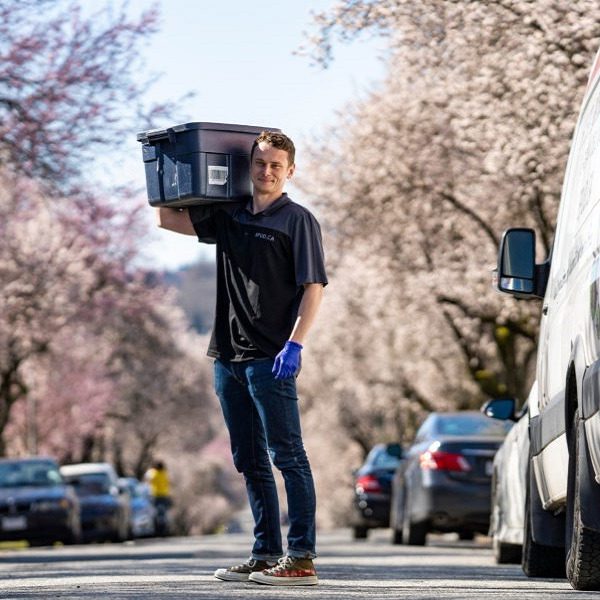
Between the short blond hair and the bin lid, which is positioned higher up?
the bin lid

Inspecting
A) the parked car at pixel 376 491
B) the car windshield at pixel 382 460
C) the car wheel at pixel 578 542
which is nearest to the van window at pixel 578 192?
the car wheel at pixel 578 542

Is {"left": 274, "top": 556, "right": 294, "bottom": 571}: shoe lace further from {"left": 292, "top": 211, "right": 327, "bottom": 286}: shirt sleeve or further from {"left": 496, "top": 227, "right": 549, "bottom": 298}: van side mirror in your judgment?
{"left": 496, "top": 227, "right": 549, "bottom": 298}: van side mirror

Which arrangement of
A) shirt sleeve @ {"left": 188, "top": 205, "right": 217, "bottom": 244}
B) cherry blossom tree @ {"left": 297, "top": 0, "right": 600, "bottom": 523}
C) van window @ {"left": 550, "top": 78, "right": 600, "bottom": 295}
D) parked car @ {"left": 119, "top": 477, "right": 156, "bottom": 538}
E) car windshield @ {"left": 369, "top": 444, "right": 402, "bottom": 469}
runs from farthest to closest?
parked car @ {"left": 119, "top": 477, "right": 156, "bottom": 538}
car windshield @ {"left": 369, "top": 444, "right": 402, "bottom": 469}
cherry blossom tree @ {"left": 297, "top": 0, "right": 600, "bottom": 523}
shirt sleeve @ {"left": 188, "top": 205, "right": 217, "bottom": 244}
van window @ {"left": 550, "top": 78, "right": 600, "bottom": 295}

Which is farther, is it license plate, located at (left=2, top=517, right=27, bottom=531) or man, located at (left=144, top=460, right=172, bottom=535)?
man, located at (left=144, top=460, right=172, bottom=535)

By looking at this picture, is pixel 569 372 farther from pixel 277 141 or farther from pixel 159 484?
pixel 159 484

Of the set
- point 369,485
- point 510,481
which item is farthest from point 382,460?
point 510,481

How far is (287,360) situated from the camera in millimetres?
8516

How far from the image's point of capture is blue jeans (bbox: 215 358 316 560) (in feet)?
28.4

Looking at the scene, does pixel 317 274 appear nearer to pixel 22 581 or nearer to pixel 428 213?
pixel 22 581

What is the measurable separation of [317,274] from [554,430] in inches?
52.3

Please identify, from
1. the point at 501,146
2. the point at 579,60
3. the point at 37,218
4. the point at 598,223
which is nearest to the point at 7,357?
the point at 37,218

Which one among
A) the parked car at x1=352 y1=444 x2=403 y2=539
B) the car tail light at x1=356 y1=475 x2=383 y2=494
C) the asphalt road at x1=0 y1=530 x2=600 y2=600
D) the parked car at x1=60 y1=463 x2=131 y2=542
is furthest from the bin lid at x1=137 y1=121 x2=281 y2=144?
the parked car at x1=60 y1=463 x2=131 y2=542

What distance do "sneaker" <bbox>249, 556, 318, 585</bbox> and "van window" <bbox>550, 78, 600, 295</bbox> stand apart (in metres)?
1.76

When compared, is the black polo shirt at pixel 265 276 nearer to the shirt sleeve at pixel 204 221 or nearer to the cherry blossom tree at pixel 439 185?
the shirt sleeve at pixel 204 221
